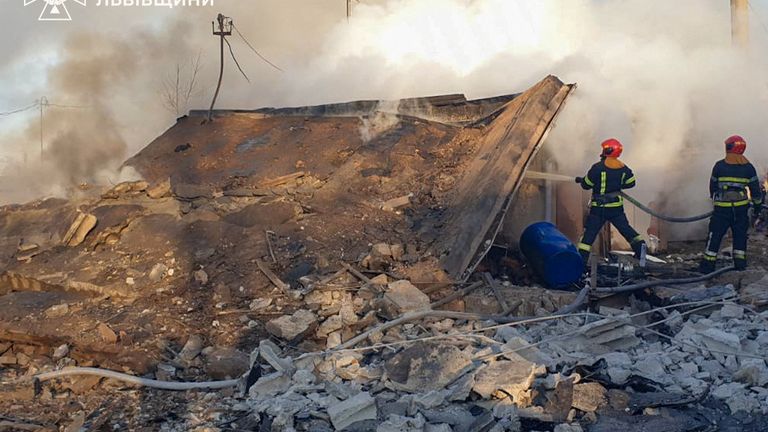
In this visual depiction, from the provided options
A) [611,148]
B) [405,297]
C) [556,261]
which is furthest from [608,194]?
[405,297]

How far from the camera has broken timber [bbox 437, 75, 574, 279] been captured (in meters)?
6.82

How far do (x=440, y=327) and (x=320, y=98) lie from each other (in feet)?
27.9

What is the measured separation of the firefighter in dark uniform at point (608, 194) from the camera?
7531 mm

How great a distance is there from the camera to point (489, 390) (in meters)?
4.36

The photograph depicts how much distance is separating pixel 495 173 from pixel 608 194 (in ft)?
4.18

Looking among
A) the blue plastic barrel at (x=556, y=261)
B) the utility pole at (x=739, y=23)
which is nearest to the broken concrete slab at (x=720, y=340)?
the blue plastic barrel at (x=556, y=261)

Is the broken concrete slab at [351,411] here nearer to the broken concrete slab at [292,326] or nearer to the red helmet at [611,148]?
the broken concrete slab at [292,326]

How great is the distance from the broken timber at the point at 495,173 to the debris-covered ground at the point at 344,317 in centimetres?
5

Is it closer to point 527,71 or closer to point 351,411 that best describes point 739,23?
point 527,71

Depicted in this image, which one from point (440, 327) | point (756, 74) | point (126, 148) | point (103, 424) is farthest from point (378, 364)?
point (126, 148)

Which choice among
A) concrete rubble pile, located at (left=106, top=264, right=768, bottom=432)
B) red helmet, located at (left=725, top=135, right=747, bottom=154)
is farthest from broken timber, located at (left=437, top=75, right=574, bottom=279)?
red helmet, located at (left=725, top=135, right=747, bottom=154)

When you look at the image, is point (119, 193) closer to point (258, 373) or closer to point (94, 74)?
point (258, 373)

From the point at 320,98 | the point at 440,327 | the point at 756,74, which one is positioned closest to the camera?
the point at 440,327

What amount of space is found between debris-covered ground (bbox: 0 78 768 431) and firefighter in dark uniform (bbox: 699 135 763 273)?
0.42 m
